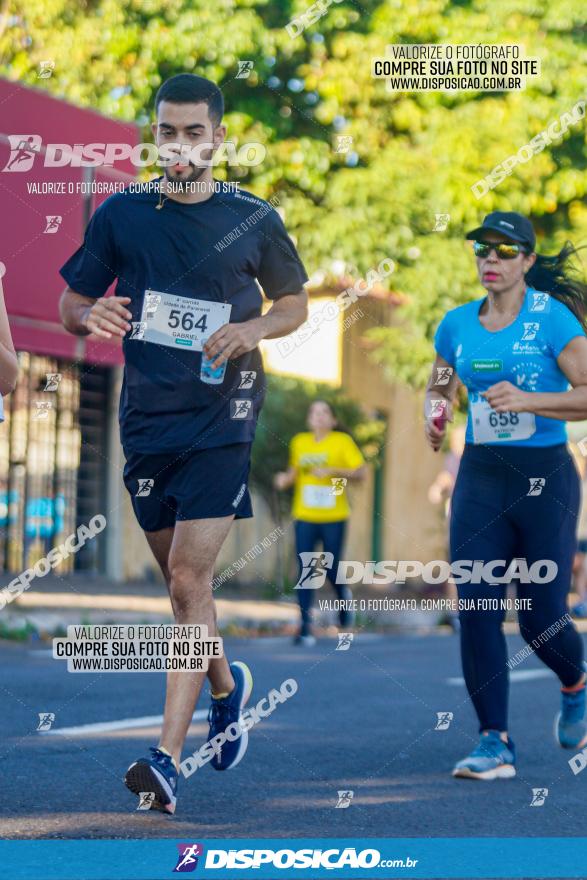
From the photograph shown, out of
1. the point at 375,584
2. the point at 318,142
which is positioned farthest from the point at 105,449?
the point at 375,584

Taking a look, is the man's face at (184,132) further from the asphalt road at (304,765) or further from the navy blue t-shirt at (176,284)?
the asphalt road at (304,765)

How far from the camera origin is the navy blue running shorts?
5250 millimetres

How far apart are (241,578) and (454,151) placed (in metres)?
6.56

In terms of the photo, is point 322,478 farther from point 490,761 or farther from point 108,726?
point 490,761

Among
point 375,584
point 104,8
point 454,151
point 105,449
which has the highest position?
point 104,8

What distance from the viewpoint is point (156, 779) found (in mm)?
4816

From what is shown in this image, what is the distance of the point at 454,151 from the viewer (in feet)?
58.3

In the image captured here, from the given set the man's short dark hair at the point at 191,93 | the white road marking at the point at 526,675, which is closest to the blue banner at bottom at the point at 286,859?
the man's short dark hair at the point at 191,93

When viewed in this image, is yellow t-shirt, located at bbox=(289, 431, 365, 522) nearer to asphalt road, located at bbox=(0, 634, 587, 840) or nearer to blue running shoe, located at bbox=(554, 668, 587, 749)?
asphalt road, located at bbox=(0, 634, 587, 840)

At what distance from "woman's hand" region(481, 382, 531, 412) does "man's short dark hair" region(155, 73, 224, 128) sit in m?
1.37

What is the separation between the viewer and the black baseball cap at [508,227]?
6266mm

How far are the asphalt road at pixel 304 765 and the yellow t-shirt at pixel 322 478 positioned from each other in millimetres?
2591

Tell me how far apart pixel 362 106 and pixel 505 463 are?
525 inches

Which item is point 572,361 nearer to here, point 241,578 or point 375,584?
point 241,578
